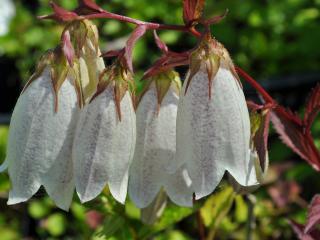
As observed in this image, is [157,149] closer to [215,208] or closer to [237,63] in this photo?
[215,208]

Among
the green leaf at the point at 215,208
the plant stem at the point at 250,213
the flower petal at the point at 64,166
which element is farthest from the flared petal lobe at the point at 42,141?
the plant stem at the point at 250,213

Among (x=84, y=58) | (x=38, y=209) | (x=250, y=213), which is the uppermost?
(x=84, y=58)

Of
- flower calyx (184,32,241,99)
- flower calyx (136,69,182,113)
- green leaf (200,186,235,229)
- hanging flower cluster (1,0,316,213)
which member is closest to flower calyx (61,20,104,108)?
hanging flower cluster (1,0,316,213)

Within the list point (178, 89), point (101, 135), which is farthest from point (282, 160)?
point (101, 135)

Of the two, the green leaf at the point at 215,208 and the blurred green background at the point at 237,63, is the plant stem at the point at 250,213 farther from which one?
the blurred green background at the point at 237,63

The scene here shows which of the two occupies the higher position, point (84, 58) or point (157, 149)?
point (84, 58)

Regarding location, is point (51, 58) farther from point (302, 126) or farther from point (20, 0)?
point (20, 0)

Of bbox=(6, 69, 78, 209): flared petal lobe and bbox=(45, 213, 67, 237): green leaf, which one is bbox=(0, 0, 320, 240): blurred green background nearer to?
bbox=(45, 213, 67, 237): green leaf

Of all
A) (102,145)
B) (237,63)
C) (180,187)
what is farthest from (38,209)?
(102,145)

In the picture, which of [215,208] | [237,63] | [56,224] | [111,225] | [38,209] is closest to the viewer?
[111,225]
